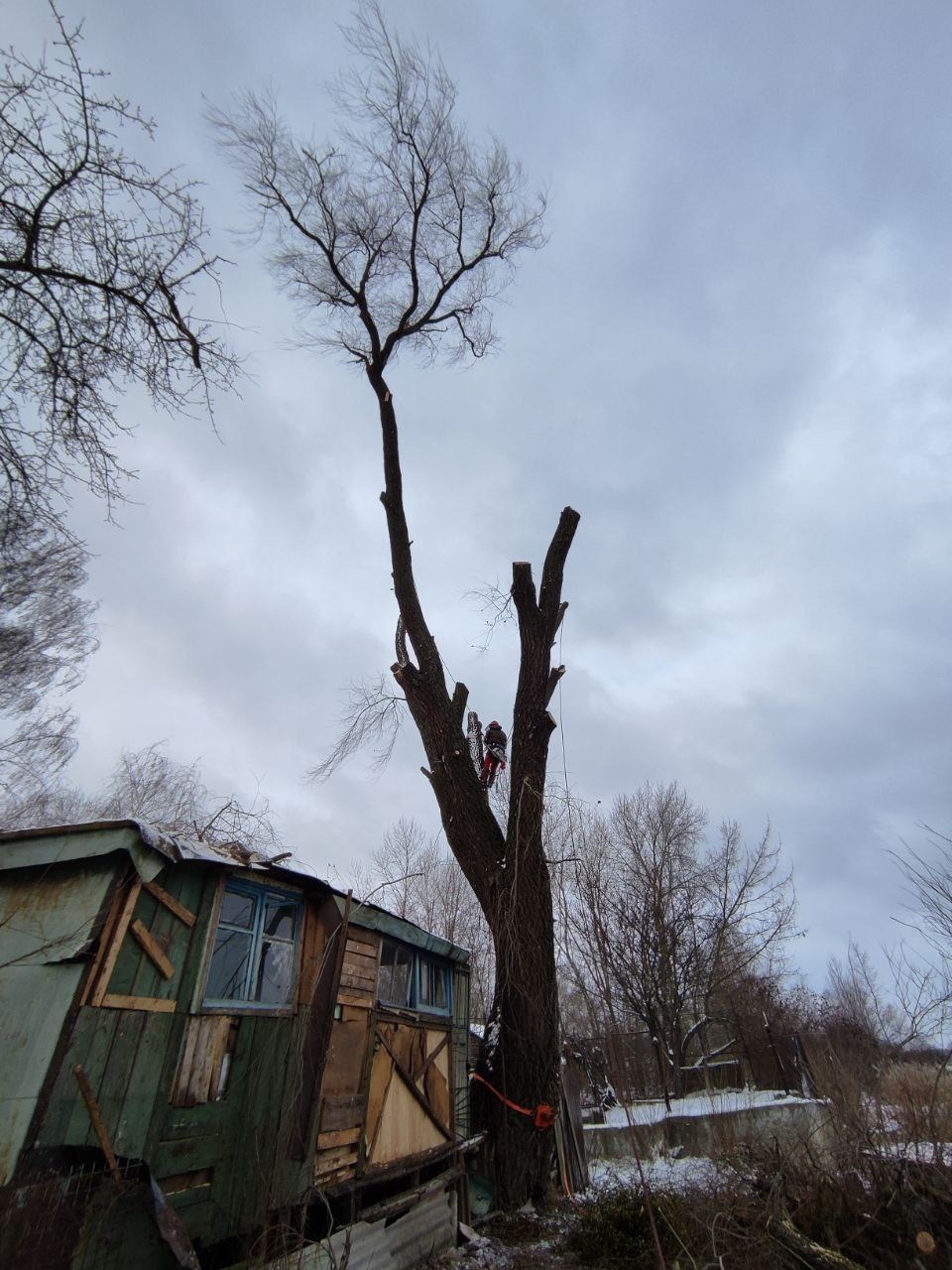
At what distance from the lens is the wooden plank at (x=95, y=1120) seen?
3852 millimetres

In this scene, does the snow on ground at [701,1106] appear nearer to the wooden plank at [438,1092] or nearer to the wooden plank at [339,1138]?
the wooden plank at [438,1092]

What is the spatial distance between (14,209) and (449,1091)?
9.10 m

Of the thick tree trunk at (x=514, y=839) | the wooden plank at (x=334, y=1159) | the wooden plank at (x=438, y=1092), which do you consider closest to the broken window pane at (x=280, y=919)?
the wooden plank at (x=334, y=1159)

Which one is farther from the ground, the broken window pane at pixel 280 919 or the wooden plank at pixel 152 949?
A: the broken window pane at pixel 280 919

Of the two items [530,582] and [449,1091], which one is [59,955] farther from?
[530,582]

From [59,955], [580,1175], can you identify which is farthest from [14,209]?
[580,1175]

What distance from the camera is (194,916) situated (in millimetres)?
4895

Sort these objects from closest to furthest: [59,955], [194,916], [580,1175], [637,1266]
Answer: [59,955], [194,916], [637,1266], [580,1175]

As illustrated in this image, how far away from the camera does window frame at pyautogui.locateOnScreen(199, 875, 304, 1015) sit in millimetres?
4934

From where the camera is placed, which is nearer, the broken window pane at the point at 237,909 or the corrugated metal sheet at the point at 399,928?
the broken window pane at the point at 237,909

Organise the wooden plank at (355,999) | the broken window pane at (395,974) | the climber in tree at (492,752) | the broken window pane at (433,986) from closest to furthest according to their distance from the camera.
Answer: the wooden plank at (355,999) < the broken window pane at (395,974) < the broken window pane at (433,986) < the climber in tree at (492,752)

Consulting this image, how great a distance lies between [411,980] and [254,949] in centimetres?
265

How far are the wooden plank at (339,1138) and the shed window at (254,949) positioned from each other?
3.62ft

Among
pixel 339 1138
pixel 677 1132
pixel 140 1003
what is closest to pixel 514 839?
pixel 339 1138
